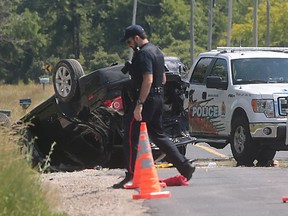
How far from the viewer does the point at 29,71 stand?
8600cm

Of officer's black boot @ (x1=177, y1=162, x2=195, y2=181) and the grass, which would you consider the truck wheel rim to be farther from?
the grass

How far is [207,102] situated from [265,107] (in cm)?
179

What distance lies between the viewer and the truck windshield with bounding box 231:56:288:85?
1588 cm

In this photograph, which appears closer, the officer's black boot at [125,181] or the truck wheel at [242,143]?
the officer's black boot at [125,181]

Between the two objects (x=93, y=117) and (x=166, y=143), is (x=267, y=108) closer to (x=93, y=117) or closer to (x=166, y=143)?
(x=93, y=117)

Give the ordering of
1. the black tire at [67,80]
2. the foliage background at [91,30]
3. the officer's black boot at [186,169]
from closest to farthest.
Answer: the officer's black boot at [186,169], the black tire at [67,80], the foliage background at [91,30]

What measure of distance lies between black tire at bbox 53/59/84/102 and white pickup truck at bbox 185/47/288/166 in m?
3.45

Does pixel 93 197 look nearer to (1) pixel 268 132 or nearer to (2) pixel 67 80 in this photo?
(2) pixel 67 80

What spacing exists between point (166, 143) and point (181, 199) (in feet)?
3.11

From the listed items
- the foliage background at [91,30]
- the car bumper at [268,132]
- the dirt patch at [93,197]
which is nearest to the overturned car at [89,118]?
the dirt patch at [93,197]

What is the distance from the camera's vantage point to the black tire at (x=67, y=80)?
1305cm

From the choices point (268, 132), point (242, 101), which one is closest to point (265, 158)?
point (268, 132)

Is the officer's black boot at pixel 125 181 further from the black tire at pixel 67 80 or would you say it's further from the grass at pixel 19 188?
the black tire at pixel 67 80

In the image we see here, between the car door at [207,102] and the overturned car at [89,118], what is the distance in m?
2.34
